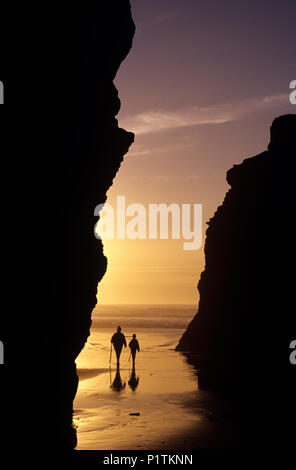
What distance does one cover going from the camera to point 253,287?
35906 millimetres

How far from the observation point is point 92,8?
10.8 meters

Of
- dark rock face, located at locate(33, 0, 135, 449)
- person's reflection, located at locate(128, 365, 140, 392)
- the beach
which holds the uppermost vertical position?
dark rock face, located at locate(33, 0, 135, 449)

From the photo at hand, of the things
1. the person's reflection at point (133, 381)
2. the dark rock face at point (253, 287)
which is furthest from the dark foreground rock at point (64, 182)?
the dark rock face at point (253, 287)

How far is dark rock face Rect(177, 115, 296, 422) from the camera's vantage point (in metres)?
27.3

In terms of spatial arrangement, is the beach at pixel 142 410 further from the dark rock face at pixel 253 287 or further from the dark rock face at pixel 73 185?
the dark rock face at pixel 253 287

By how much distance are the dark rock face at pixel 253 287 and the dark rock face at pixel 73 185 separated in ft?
25.6

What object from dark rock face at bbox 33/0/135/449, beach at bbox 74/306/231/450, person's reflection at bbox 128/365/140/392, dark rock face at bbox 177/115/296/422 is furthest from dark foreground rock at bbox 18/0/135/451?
dark rock face at bbox 177/115/296/422

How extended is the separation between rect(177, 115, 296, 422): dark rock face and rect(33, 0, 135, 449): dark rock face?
7.81 metres

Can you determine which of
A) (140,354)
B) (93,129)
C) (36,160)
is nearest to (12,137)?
(36,160)

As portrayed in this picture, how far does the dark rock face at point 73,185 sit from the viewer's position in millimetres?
11008

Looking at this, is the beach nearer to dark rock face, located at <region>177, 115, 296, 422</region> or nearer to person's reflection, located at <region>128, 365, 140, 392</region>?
person's reflection, located at <region>128, 365, 140, 392</region>

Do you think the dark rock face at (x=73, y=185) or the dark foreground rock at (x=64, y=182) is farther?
the dark rock face at (x=73, y=185)

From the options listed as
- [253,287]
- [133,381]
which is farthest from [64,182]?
[253,287]

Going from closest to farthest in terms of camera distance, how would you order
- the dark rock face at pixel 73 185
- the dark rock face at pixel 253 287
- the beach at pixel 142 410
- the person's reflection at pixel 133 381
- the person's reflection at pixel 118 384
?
the dark rock face at pixel 73 185
the beach at pixel 142 410
the person's reflection at pixel 118 384
the person's reflection at pixel 133 381
the dark rock face at pixel 253 287
